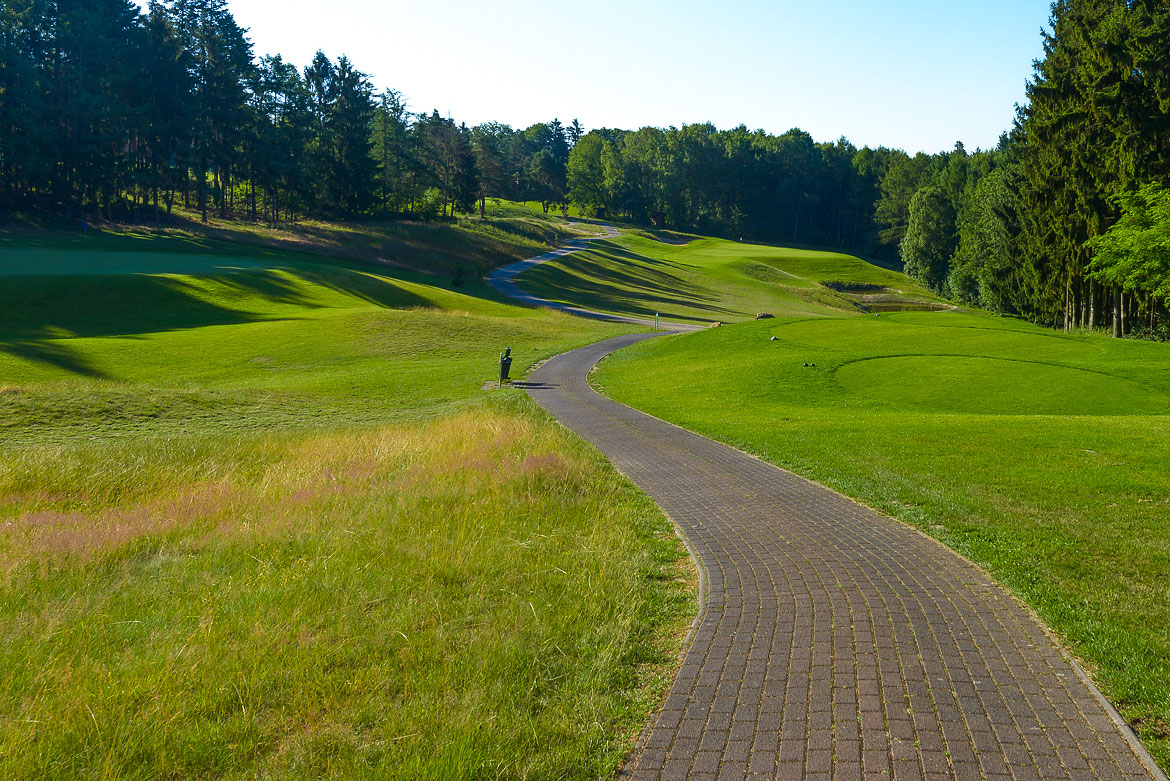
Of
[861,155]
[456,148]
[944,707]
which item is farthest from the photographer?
[861,155]

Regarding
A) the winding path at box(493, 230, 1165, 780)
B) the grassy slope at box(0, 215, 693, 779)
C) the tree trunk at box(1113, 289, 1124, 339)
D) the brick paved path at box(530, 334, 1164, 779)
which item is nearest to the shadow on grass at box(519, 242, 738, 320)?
the tree trunk at box(1113, 289, 1124, 339)

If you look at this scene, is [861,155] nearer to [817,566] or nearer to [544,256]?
[544,256]

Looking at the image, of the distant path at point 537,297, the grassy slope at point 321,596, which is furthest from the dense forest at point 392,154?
the grassy slope at point 321,596

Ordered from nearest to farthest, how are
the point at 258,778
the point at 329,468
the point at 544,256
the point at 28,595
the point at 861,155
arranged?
the point at 258,778 < the point at 28,595 < the point at 329,468 < the point at 544,256 < the point at 861,155

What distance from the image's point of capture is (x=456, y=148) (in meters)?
104

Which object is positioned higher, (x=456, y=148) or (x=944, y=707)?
(x=456, y=148)

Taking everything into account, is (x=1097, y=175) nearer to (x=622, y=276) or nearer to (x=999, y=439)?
(x=999, y=439)

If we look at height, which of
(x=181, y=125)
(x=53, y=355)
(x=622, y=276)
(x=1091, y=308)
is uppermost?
(x=181, y=125)

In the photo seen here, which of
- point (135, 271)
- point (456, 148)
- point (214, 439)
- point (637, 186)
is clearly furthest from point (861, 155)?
point (214, 439)

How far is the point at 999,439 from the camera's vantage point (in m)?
15.1

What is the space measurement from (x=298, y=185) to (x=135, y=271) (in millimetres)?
38122

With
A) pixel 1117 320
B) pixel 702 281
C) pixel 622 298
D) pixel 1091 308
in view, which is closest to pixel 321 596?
pixel 1117 320

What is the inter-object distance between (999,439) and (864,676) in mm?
11311

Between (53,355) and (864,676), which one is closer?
(864,676)
